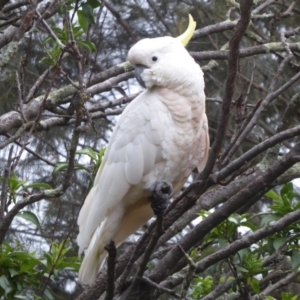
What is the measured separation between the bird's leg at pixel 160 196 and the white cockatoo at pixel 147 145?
13 cm

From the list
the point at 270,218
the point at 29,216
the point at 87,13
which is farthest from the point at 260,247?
the point at 87,13

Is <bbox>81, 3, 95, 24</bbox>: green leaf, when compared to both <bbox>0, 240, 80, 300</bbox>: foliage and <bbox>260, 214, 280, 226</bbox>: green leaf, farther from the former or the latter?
<bbox>260, 214, 280, 226</bbox>: green leaf

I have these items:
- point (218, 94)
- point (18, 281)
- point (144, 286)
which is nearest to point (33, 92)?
point (18, 281)

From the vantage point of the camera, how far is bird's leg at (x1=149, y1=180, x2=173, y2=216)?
2.21m

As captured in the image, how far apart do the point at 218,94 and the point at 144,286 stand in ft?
9.82

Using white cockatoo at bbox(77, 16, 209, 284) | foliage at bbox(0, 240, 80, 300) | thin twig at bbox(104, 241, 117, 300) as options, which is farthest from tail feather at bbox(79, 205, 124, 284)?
thin twig at bbox(104, 241, 117, 300)

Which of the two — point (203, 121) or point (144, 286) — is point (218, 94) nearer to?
point (203, 121)

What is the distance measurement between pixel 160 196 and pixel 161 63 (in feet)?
1.83

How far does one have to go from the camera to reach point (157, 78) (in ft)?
8.55

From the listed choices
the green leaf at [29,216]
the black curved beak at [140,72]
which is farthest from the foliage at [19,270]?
the black curved beak at [140,72]

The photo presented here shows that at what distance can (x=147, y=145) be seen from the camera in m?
2.55

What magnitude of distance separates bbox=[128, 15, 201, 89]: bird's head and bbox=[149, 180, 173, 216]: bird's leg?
383 millimetres

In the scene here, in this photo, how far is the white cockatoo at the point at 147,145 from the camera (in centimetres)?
254

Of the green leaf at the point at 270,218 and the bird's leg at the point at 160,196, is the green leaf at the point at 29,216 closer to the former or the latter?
the bird's leg at the point at 160,196
